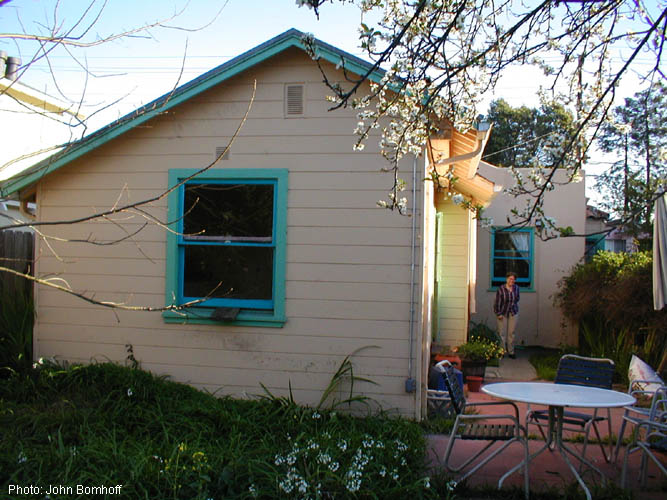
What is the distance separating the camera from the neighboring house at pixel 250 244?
6602 mm

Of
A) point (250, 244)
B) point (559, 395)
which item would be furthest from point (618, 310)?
point (250, 244)

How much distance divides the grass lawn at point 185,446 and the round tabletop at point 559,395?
2.19ft

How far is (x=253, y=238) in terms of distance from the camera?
696 cm

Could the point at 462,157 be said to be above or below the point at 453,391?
above

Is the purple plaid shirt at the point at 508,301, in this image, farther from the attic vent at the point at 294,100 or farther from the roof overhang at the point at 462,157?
the attic vent at the point at 294,100

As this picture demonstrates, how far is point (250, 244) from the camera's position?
6.95 m

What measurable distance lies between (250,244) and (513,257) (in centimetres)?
912

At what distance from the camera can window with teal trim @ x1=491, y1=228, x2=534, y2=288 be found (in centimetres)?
1444

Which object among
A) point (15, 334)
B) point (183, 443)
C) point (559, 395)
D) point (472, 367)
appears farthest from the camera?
point (472, 367)

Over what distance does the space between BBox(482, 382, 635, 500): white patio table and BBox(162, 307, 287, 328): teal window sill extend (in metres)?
2.44

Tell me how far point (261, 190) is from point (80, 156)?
2.14m

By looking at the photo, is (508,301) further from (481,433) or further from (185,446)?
(185,446)

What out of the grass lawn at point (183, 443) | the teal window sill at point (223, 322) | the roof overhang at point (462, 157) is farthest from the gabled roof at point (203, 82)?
the grass lawn at point (183, 443)

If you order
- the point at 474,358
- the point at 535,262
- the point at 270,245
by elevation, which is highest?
the point at 535,262
